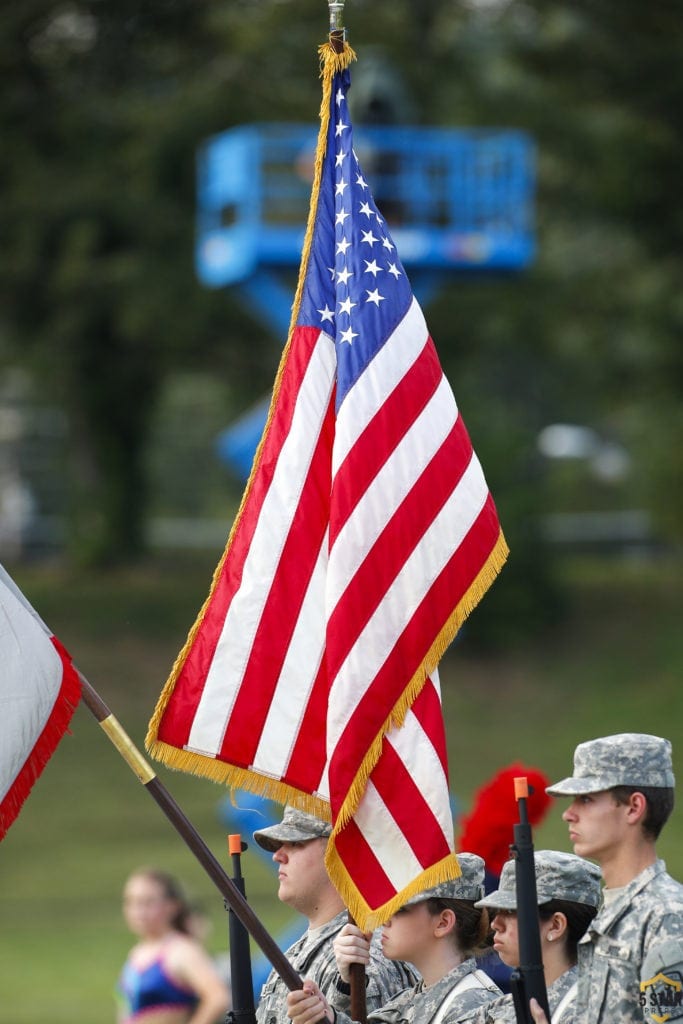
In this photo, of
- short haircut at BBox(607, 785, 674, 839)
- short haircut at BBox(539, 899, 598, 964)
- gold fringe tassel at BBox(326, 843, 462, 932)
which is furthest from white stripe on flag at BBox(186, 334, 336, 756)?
short haircut at BBox(607, 785, 674, 839)

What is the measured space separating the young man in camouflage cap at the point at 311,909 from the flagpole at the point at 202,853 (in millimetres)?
608

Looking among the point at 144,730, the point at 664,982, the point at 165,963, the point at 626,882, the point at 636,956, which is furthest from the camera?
the point at 144,730

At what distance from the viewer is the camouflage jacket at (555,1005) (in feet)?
15.1

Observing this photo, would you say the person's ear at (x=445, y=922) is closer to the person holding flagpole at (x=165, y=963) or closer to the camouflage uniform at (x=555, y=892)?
the camouflage uniform at (x=555, y=892)

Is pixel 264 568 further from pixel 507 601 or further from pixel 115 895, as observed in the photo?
pixel 507 601

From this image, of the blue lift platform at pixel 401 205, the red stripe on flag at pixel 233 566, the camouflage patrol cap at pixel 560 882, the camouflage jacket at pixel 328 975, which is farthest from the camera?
the blue lift platform at pixel 401 205

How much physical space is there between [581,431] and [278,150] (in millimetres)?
24708

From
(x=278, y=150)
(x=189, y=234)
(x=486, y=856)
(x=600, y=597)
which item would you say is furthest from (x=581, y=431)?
(x=486, y=856)

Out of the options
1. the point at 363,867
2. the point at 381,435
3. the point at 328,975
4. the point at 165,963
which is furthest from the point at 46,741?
the point at 165,963

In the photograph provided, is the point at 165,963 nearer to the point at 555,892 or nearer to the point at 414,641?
the point at 414,641

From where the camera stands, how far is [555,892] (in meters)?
4.84

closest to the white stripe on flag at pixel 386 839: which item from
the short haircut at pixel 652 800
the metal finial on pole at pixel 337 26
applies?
the short haircut at pixel 652 800

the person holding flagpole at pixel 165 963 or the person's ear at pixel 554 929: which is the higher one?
the person's ear at pixel 554 929

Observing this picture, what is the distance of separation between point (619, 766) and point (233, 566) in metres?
1.27
